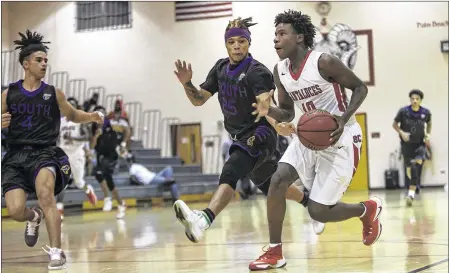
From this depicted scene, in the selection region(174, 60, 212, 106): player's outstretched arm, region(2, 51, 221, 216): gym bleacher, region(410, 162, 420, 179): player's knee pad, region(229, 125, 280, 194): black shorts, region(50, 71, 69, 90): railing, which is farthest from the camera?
region(50, 71, 69, 90): railing

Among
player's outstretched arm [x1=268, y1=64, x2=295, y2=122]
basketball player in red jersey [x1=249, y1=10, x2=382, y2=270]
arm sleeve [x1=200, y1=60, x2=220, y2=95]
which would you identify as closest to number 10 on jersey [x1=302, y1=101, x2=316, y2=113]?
basketball player in red jersey [x1=249, y1=10, x2=382, y2=270]

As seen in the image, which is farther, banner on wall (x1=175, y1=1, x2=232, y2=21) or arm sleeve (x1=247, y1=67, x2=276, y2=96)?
banner on wall (x1=175, y1=1, x2=232, y2=21)

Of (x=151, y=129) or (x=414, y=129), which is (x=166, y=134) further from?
(x=414, y=129)

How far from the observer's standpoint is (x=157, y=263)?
6688mm

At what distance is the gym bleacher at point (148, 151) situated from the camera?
62.4ft

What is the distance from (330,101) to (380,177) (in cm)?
1900

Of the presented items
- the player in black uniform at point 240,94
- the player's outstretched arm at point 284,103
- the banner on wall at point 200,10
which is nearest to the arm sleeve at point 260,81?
the player in black uniform at point 240,94

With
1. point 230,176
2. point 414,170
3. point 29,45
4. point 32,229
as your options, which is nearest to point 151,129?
point 414,170

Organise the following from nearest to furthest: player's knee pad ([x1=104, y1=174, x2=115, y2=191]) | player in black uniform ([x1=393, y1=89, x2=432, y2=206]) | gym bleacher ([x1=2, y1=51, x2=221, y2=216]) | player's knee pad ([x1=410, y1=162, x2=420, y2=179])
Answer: player's knee pad ([x1=410, y1=162, x2=420, y2=179]), player in black uniform ([x1=393, y1=89, x2=432, y2=206]), player's knee pad ([x1=104, y1=174, x2=115, y2=191]), gym bleacher ([x1=2, y1=51, x2=221, y2=216])

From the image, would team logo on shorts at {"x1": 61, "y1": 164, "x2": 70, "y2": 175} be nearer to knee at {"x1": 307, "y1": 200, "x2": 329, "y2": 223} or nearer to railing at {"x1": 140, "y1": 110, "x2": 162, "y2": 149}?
knee at {"x1": 307, "y1": 200, "x2": 329, "y2": 223}

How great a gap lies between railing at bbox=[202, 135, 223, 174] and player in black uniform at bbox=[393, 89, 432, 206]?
1042 centimetres

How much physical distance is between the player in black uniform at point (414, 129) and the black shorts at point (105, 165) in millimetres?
5802

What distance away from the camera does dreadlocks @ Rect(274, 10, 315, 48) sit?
593cm

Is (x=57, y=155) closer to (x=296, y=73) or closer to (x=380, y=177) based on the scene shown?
(x=296, y=73)
